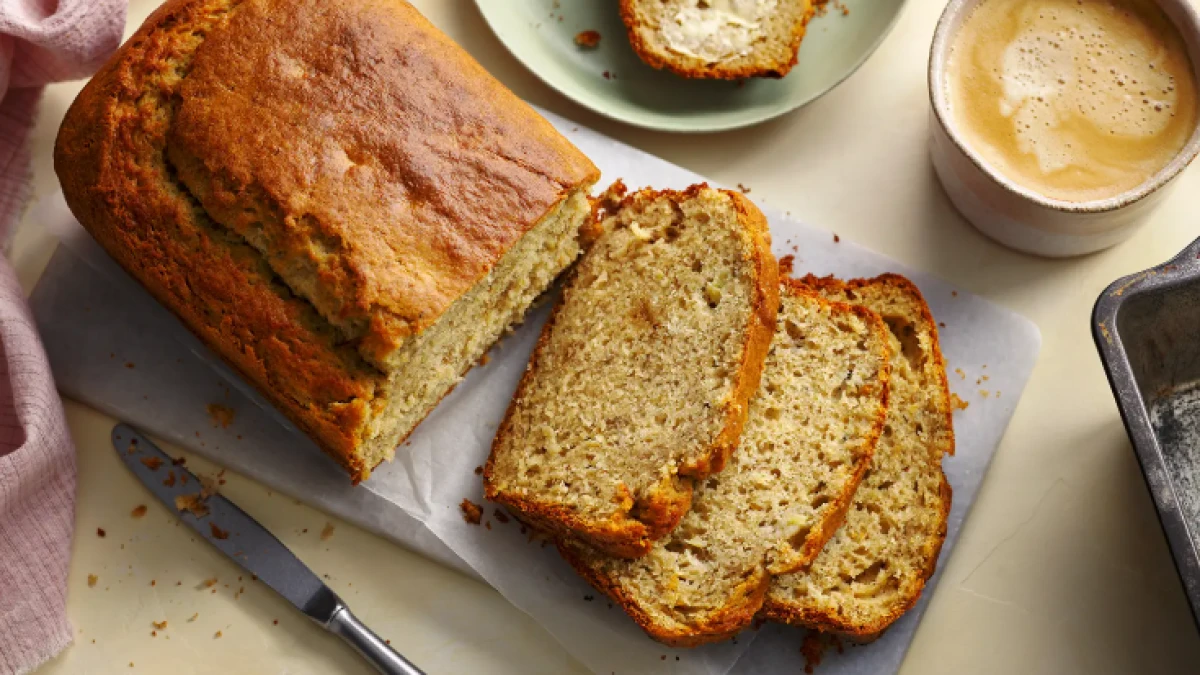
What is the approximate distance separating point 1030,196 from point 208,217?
7.88 feet

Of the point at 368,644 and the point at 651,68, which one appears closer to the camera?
the point at 368,644

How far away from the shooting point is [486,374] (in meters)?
3.42

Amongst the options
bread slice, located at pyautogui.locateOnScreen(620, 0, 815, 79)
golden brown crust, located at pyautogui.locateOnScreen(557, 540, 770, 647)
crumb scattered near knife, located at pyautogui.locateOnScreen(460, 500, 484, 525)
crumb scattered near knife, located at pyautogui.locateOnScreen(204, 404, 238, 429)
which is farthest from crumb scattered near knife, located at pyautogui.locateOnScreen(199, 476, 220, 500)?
→ bread slice, located at pyautogui.locateOnScreen(620, 0, 815, 79)

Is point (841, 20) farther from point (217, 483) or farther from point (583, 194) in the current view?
point (217, 483)

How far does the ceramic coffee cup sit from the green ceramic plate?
14.1 inches

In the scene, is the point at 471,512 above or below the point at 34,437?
below

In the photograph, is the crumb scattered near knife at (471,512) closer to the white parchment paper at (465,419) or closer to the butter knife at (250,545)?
the white parchment paper at (465,419)

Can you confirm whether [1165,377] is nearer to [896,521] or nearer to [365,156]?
[896,521]

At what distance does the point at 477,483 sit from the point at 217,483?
85cm

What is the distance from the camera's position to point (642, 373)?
314 centimetres

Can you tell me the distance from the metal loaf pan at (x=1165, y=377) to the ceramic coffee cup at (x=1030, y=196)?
26 cm

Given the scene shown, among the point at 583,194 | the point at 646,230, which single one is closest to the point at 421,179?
the point at 583,194

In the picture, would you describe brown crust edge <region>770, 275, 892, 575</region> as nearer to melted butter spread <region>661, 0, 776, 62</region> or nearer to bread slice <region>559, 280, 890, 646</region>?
bread slice <region>559, 280, 890, 646</region>

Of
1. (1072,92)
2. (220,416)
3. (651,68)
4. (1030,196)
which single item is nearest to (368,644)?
(220,416)
